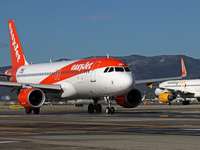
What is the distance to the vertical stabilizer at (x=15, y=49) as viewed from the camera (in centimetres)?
4653

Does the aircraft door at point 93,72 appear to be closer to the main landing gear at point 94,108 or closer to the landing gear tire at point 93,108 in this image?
the main landing gear at point 94,108

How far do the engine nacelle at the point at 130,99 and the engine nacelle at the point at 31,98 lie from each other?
6589 millimetres

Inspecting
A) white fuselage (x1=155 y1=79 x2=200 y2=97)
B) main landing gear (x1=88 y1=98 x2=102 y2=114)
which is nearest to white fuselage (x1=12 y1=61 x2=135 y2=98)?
main landing gear (x1=88 y1=98 x2=102 y2=114)

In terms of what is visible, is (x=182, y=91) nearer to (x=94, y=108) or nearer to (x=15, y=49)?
(x=15, y=49)

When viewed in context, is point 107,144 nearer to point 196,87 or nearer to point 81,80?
point 81,80

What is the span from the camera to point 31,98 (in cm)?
3572

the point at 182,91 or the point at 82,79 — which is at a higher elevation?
the point at 182,91

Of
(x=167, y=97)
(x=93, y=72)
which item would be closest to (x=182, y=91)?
(x=167, y=97)

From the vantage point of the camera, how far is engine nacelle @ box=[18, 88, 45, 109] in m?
34.4

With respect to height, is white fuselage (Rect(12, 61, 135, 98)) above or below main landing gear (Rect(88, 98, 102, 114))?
above

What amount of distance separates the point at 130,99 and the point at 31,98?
8483 millimetres

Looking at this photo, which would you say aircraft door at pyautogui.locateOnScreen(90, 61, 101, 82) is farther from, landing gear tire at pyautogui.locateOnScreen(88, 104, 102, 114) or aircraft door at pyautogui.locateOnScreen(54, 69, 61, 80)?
aircraft door at pyautogui.locateOnScreen(54, 69, 61, 80)

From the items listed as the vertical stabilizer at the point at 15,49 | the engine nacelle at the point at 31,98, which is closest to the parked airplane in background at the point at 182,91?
the vertical stabilizer at the point at 15,49

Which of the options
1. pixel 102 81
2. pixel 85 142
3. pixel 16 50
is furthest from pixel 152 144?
pixel 16 50
